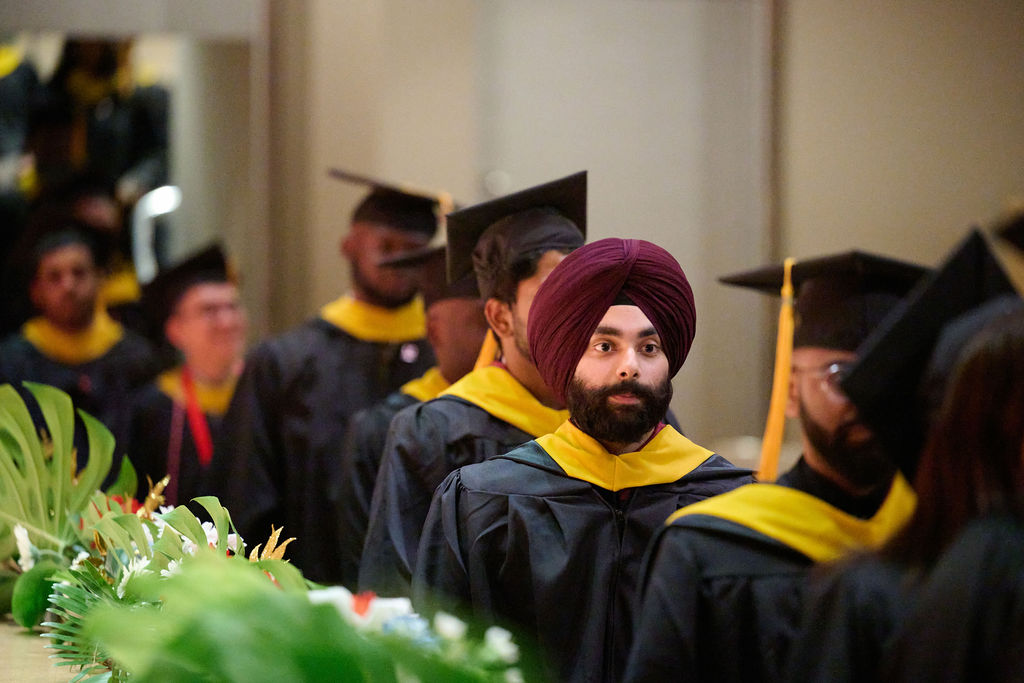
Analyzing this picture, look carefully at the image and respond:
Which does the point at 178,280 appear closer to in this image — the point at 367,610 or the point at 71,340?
the point at 71,340

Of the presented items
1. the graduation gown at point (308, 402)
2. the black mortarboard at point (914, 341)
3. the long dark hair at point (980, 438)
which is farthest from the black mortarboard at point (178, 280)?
the long dark hair at point (980, 438)

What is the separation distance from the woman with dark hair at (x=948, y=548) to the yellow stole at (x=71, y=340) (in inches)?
187

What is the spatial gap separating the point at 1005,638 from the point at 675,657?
0.50m

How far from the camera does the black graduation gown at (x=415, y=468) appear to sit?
104 inches

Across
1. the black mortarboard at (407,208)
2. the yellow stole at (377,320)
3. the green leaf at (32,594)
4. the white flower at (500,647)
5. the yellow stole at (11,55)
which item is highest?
the yellow stole at (11,55)

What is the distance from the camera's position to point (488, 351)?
275 cm

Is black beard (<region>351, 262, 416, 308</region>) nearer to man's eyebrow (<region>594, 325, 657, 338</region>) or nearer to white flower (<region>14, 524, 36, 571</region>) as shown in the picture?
white flower (<region>14, 524, 36, 571</region>)

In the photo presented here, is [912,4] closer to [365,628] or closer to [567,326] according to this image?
[567,326]

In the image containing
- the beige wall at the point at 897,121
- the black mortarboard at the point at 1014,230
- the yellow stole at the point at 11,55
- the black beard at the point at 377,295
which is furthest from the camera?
the yellow stole at the point at 11,55

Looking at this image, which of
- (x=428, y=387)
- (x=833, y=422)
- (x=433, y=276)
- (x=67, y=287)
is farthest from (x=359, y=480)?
(x=67, y=287)

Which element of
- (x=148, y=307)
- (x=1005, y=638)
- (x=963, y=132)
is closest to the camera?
(x=1005, y=638)

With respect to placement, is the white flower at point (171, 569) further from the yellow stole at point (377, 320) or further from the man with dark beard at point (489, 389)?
the yellow stole at point (377, 320)

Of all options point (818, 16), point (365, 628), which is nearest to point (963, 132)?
point (818, 16)

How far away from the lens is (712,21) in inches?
203
